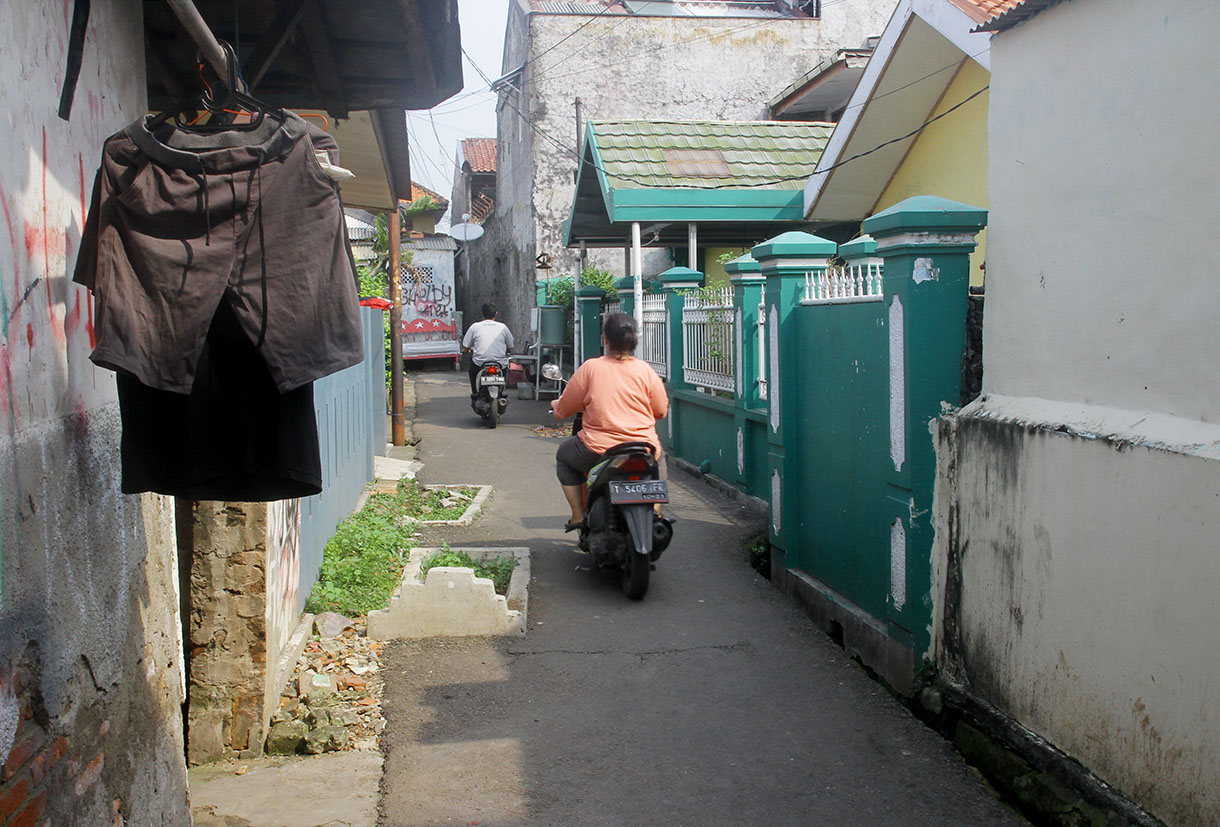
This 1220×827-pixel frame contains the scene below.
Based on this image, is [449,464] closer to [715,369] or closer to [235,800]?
[715,369]

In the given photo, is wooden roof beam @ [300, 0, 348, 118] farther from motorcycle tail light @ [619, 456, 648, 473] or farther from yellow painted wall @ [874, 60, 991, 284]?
yellow painted wall @ [874, 60, 991, 284]

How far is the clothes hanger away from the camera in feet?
8.66

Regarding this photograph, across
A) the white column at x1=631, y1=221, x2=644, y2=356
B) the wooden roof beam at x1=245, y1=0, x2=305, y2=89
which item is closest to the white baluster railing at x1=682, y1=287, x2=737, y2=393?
the white column at x1=631, y1=221, x2=644, y2=356

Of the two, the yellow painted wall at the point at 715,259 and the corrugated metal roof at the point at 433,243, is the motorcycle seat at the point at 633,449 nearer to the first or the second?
the yellow painted wall at the point at 715,259

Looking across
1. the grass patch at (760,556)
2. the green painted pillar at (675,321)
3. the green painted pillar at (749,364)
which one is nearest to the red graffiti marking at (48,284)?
the grass patch at (760,556)

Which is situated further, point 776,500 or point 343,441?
point 343,441

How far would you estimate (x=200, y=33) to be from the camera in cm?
283

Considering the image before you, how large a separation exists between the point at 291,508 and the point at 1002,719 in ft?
11.1

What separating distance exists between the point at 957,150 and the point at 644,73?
12.9 metres

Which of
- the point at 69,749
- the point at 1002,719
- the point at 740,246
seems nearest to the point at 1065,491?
the point at 1002,719

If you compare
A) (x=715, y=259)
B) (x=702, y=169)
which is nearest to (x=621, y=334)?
(x=702, y=169)

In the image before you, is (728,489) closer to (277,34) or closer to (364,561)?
(364,561)

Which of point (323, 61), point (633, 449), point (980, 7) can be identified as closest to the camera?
point (323, 61)

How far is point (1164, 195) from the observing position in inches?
132
